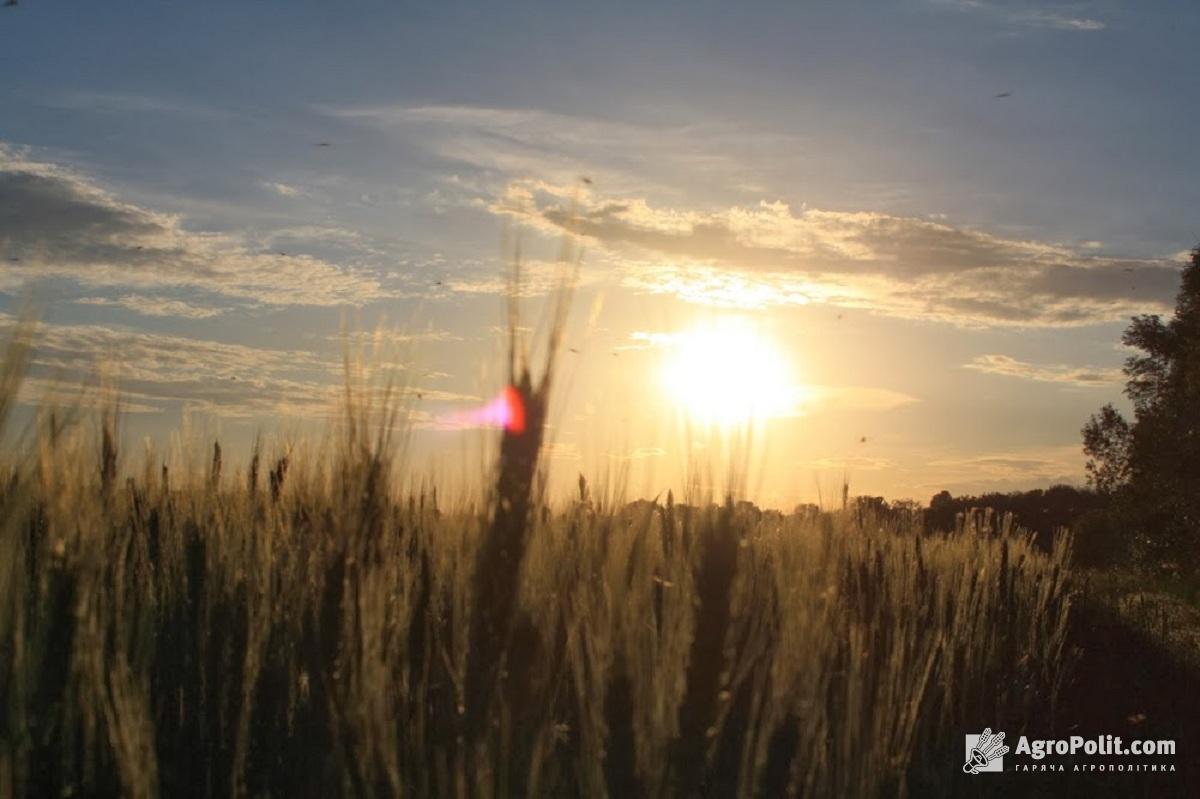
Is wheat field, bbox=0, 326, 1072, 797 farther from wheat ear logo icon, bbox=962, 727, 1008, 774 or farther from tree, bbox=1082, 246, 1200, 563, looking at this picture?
tree, bbox=1082, 246, 1200, 563

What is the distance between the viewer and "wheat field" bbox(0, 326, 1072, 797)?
13.5ft

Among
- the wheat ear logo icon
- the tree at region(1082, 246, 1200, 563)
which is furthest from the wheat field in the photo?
the tree at region(1082, 246, 1200, 563)

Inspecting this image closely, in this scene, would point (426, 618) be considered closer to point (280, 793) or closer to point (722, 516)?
point (280, 793)

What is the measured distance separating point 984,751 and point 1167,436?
58.1 feet

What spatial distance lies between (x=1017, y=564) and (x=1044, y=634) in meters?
2.02

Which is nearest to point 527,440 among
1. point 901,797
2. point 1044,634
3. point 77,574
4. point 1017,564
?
point 77,574

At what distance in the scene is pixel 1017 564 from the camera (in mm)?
11008

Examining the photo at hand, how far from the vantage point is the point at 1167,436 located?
71.9ft

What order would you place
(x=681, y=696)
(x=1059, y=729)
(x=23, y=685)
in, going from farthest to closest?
(x=1059, y=729) → (x=681, y=696) → (x=23, y=685)

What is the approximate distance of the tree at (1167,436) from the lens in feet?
69.8

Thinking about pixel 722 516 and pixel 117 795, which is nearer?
pixel 117 795

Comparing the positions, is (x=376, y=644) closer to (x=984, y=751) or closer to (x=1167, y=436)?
(x=984, y=751)

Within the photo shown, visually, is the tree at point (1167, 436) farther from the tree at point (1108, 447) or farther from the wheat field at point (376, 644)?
the wheat field at point (376, 644)

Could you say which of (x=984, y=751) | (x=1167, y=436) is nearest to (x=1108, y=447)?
(x=1167, y=436)
